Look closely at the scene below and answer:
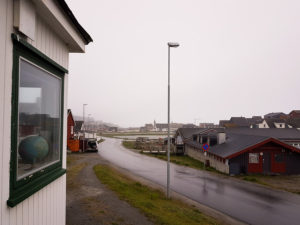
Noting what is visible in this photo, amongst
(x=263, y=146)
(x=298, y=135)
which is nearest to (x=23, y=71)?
(x=263, y=146)

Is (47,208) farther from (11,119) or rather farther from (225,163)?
(225,163)

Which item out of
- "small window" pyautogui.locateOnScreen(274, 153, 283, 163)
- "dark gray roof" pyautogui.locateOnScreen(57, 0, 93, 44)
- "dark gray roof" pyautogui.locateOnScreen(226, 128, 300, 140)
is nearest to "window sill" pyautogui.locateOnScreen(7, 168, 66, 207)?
"dark gray roof" pyautogui.locateOnScreen(57, 0, 93, 44)

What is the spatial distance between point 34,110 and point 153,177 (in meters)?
19.9

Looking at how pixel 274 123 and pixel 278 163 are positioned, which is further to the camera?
pixel 274 123

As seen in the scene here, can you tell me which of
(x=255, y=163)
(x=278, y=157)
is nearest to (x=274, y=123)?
(x=278, y=157)

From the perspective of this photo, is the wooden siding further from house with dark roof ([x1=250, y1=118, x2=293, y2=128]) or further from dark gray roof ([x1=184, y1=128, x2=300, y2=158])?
house with dark roof ([x1=250, y1=118, x2=293, y2=128])

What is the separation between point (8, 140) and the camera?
2.19m

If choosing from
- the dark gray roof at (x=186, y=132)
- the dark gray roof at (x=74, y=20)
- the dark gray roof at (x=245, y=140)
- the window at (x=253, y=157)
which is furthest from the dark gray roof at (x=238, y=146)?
the dark gray roof at (x=74, y=20)

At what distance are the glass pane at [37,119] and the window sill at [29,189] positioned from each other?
6.5 inches

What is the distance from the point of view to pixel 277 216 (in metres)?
12.5

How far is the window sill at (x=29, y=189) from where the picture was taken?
2.25 m

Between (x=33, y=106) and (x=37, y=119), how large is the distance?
0.22 m

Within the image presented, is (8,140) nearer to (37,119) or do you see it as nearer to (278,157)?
(37,119)

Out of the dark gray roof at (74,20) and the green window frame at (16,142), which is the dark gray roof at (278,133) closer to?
the dark gray roof at (74,20)
